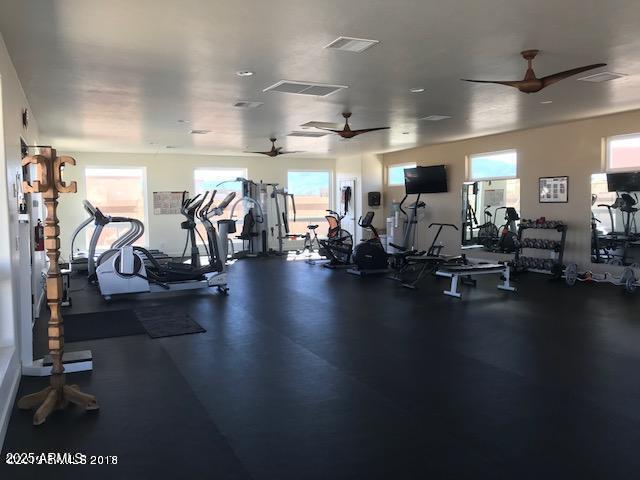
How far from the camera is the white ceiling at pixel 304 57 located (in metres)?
3.43

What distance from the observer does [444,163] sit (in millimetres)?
A: 10758

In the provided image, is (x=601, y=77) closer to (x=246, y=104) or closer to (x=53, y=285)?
(x=246, y=104)

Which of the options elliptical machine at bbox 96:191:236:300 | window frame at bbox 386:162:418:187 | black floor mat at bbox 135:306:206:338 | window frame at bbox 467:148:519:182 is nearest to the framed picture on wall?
window frame at bbox 467:148:519:182

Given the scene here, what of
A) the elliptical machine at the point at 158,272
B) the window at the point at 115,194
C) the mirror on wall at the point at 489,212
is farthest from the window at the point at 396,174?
the window at the point at 115,194

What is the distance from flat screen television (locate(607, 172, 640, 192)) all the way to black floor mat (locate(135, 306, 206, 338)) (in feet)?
20.4

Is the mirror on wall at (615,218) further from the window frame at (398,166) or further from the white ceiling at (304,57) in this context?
the window frame at (398,166)

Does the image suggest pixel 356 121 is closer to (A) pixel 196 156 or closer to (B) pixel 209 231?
(B) pixel 209 231

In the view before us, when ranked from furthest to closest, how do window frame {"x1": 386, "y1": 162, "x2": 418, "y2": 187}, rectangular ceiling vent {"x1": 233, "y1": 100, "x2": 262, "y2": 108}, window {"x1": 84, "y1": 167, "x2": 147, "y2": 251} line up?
window frame {"x1": 386, "y1": 162, "x2": 418, "y2": 187}
window {"x1": 84, "y1": 167, "x2": 147, "y2": 251}
rectangular ceiling vent {"x1": 233, "y1": 100, "x2": 262, "y2": 108}

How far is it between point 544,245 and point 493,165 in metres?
2.05

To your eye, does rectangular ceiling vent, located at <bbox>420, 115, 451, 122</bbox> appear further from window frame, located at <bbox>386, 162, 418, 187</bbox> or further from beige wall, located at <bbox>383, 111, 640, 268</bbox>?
window frame, located at <bbox>386, 162, 418, 187</bbox>

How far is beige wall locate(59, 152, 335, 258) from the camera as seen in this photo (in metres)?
11.1

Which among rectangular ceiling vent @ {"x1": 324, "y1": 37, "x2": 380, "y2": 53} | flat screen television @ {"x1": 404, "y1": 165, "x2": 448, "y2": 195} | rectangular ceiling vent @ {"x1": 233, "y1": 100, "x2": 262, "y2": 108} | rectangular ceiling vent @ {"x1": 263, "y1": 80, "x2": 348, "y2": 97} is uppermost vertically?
rectangular ceiling vent @ {"x1": 233, "y1": 100, "x2": 262, "y2": 108}

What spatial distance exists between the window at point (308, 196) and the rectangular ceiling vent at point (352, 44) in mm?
9281

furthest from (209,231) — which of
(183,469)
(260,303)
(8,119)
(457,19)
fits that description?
(183,469)
